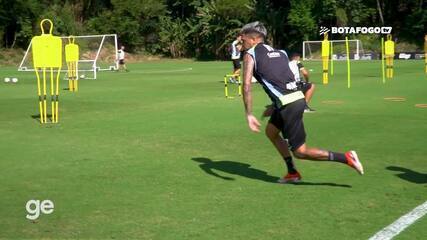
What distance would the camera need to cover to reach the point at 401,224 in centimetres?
554

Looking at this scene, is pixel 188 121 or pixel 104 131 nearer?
pixel 104 131

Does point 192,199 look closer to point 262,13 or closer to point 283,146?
point 283,146

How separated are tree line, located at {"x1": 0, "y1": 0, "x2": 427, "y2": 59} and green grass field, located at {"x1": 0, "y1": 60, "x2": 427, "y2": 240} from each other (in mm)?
46114

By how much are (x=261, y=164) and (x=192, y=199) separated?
2240mm

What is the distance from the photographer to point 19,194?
265 inches

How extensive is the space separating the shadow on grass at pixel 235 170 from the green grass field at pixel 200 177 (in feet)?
0.08

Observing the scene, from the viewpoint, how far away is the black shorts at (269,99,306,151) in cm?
686

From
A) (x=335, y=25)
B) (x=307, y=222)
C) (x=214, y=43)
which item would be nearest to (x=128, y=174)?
(x=307, y=222)

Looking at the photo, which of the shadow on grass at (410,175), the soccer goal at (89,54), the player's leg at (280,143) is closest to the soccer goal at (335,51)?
the soccer goal at (89,54)

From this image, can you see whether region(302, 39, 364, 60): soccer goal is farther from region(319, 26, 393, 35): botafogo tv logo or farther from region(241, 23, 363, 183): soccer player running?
region(241, 23, 363, 183): soccer player running

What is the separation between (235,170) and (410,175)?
7.46ft

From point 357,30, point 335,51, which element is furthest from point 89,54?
point 357,30

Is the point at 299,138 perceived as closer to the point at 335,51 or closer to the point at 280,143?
the point at 280,143

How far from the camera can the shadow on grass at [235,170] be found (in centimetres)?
748
